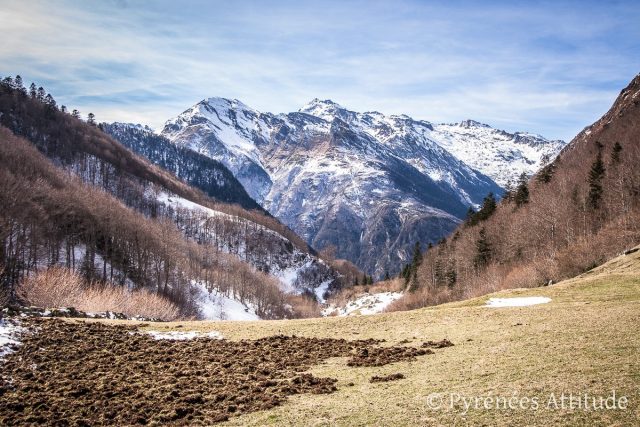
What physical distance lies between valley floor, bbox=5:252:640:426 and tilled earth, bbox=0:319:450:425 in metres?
0.85

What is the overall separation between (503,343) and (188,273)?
15404 centimetres

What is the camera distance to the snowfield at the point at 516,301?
39.3 meters

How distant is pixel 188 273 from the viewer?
167 m

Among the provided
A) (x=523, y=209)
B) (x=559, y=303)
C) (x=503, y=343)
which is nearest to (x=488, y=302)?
(x=559, y=303)

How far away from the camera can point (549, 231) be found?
99875mm

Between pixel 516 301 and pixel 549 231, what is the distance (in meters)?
66.1

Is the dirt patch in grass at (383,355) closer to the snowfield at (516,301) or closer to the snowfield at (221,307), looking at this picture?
the snowfield at (516,301)

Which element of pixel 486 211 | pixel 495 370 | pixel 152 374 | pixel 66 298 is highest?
pixel 486 211

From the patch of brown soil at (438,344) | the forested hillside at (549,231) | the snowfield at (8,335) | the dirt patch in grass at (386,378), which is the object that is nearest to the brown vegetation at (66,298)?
the snowfield at (8,335)

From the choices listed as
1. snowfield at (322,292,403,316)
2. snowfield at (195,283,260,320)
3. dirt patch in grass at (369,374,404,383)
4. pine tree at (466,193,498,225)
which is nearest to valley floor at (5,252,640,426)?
dirt patch in grass at (369,374,404,383)

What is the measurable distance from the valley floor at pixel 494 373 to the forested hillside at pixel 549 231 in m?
40.2

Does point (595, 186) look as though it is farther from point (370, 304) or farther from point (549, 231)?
point (370, 304)
